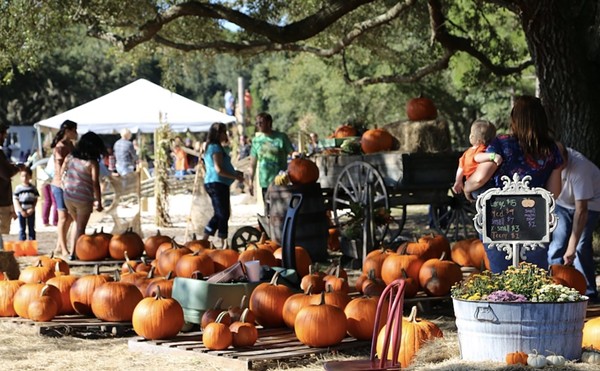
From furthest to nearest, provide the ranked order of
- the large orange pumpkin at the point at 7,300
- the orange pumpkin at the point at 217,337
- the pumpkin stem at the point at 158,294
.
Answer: the large orange pumpkin at the point at 7,300, the pumpkin stem at the point at 158,294, the orange pumpkin at the point at 217,337

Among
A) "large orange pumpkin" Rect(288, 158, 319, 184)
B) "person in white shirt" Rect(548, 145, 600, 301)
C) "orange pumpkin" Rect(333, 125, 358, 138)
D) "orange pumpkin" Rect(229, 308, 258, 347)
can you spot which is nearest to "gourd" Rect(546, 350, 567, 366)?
"person in white shirt" Rect(548, 145, 600, 301)

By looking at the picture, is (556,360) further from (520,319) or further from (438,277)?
(438,277)

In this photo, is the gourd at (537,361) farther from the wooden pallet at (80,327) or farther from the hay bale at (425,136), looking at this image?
the hay bale at (425,136)

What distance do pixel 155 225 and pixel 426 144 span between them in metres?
8.87

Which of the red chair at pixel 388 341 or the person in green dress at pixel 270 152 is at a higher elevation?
the person in green dress at pixel 270 152

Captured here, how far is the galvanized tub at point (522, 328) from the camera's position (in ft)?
19.0

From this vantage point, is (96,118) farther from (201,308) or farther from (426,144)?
(201,308)

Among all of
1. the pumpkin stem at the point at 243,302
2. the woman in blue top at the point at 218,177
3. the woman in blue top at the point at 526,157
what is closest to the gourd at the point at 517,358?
the woman in blue top at the point at 526,157

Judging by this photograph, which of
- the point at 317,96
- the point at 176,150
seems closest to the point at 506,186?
the point at 176,150

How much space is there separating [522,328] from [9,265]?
6.99 metres

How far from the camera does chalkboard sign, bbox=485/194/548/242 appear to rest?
6410mm

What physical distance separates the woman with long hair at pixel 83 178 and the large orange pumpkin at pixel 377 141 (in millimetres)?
3397

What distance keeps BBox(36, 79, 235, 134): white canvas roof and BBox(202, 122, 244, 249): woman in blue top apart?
26.3 ft

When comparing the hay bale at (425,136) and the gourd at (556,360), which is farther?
the hay bale at (425,136)
